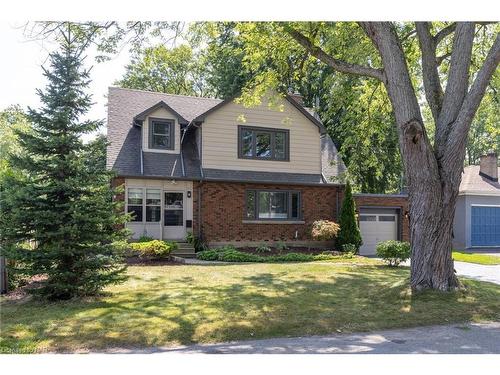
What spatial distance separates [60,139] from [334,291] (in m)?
6.15

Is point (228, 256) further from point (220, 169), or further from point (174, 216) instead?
point (220, 169)

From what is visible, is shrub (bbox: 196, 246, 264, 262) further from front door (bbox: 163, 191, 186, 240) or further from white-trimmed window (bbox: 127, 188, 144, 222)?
white-trimmed window (bbox: 127, 188, 144, 222)

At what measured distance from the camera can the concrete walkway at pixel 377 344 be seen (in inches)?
215

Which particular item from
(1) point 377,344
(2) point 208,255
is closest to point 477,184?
(2) point 208,255

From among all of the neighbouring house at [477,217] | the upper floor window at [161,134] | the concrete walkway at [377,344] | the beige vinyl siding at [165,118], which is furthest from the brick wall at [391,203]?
the concrete walkway at [377,344]

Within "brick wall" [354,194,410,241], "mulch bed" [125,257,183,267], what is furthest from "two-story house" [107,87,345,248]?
"mulch bed" [125,257,183,267]

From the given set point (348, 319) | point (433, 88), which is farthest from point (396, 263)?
point (348, 319)

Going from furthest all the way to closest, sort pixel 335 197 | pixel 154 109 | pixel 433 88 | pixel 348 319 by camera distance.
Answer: pixel 335 197, pixel 154 109, pixel 433 88, pixel 348 319

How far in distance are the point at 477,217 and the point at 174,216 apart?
51.2 feet

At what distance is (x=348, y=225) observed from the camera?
58.7ft

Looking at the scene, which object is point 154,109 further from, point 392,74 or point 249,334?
point 249,334

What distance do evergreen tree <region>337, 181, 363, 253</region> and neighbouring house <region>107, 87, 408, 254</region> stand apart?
0.95 metres

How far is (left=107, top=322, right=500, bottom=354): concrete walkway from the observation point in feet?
17.9

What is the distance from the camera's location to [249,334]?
6.19 meters
